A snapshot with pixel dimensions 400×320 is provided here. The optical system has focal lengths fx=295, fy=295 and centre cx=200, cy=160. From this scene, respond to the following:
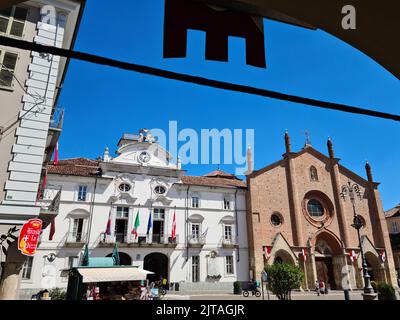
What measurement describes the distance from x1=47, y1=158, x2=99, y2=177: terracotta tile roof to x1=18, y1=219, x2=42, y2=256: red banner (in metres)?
18.1

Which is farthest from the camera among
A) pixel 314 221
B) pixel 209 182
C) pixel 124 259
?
pixel 314 221

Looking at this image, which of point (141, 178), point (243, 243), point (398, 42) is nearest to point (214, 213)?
point (243, 243)

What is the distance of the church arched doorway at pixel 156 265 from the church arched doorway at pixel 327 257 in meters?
16.6

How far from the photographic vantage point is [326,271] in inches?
1292

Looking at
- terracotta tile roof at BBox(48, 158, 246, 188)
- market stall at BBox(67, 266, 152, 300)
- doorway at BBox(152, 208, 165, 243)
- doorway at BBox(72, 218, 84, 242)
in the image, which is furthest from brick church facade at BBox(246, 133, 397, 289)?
doorway at BBox(72, 218, 84, 242)

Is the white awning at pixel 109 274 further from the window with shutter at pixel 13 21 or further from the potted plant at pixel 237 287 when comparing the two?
the potted plant at pixel 237 287

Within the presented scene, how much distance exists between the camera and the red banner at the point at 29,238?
31.4 ft

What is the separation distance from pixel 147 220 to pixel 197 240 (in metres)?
5.42

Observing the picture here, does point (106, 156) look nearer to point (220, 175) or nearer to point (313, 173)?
point (220, 175)

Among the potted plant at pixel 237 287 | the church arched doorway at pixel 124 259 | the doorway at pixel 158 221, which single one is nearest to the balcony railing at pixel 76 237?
the church arched doorway at pixel 124 259

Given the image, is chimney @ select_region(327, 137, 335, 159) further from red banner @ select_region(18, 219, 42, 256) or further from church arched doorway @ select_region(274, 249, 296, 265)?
red banner @ select_region(18, 219, 42, 256)

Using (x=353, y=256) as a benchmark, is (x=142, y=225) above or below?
above

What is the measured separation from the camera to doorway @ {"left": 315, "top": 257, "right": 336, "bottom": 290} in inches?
1271

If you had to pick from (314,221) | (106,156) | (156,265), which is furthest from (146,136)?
(314,221)
